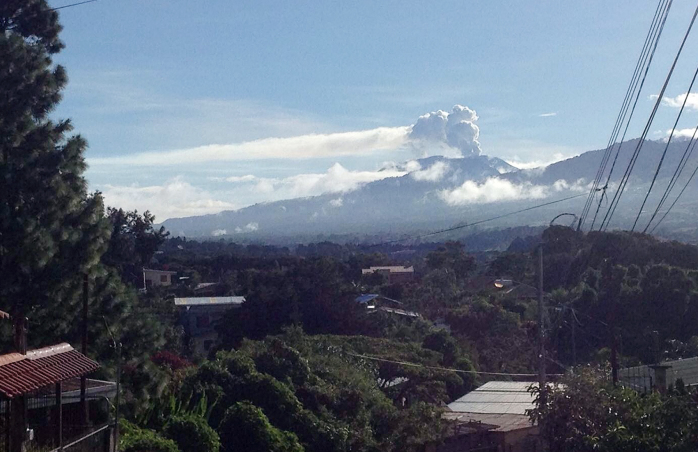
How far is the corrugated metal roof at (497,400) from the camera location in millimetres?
22538

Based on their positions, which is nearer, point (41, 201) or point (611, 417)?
point (611, 417)

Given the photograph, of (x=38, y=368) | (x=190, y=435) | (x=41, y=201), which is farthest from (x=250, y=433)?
(x=38, y=368)

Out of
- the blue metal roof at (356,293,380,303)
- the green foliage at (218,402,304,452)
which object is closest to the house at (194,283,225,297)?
the blue metal roof at (356,293,380,303)

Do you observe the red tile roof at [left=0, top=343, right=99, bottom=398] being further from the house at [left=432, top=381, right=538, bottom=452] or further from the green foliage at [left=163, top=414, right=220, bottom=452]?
the house at [left=432, top=381, right=538, bottom=452]

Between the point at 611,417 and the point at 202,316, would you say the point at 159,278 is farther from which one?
the point at 611,417

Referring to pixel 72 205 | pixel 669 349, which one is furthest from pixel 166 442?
pixel 669 349

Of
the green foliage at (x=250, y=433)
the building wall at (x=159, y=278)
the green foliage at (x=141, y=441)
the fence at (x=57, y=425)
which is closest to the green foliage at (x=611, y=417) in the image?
the green foliage at (x=250, y=433)

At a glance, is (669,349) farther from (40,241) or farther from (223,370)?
(40,241)

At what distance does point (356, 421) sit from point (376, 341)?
25.7 feet

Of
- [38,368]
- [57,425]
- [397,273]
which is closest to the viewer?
[38,368]

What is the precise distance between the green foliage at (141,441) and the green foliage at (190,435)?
43cm

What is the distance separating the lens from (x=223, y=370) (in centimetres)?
1775

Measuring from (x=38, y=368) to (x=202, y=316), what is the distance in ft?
111

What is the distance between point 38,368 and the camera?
31.8ft
